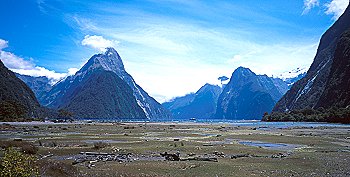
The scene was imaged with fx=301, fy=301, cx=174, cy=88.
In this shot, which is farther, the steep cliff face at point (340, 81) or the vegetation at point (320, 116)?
the steep cliff face at point (340, 81)

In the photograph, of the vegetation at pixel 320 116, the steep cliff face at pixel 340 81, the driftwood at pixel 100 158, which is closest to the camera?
the driftwood at pixel 100 158

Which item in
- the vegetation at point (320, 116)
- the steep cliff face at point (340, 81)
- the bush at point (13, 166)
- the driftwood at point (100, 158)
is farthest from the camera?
the steep cliff face at point (340, 81)

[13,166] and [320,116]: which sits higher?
[320,116]

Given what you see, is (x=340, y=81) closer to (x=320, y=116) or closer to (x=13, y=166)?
(x=320, y=116)

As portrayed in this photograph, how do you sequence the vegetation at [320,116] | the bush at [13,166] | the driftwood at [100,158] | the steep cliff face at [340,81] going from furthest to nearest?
the steep cliff face at [340,81]
the vegetation at [320,116]
the driftwood at [100,158]
the bush at [13,166]

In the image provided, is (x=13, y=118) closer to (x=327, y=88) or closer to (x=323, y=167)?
(x=323, y=167)

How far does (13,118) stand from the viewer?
13712cm

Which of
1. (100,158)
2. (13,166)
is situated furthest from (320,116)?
(13,166)

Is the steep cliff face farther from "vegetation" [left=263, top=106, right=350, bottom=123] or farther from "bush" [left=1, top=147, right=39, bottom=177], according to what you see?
"bush" [left=1, top=147, right=39, bottom=177]

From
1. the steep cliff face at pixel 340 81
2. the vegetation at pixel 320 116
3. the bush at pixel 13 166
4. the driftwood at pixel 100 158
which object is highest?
the steep cliff face at pixel 340 81

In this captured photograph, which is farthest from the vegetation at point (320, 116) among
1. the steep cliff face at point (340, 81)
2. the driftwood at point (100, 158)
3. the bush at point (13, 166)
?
the bush at point (13, 166)

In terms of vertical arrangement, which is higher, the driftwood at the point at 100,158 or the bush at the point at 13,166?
the bush at the point at 13,166

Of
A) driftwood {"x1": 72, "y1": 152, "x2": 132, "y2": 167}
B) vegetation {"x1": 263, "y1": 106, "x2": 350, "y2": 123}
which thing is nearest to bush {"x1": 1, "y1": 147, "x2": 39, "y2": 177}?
driftwood {"x1": 72, "y1": 152, "x2": 132, "y2": 167}

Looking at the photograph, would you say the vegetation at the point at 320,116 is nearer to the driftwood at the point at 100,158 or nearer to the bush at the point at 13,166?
the driftwood at the point at 100,158
